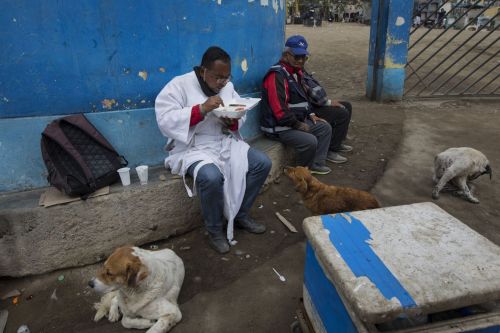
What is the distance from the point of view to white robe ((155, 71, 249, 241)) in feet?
9.78

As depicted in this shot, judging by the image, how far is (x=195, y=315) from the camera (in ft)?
8.39

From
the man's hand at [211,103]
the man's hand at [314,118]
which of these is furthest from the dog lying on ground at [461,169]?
the man's hand at [211,103]

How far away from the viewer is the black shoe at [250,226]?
3442mm

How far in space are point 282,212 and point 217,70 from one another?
1697 mm

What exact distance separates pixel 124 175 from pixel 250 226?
4.17 ft

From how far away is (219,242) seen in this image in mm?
3201

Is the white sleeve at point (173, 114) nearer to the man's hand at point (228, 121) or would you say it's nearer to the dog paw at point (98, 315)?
the man's hand at point (228, 121)

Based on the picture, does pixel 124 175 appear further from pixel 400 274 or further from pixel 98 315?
pixel 400 274

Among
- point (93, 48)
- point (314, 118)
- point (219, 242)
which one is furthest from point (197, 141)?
point (314, 118)

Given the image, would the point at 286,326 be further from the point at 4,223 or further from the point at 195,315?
the point at 4,223

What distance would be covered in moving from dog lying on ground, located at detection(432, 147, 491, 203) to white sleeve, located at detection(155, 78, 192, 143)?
9.41 ft

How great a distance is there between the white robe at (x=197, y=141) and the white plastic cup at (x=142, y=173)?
0.81 ft

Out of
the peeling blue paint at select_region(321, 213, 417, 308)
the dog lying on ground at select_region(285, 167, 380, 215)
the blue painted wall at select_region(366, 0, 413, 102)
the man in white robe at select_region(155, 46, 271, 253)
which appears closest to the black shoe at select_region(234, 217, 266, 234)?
the man in white robe at select_region(155, 46, 271, 253)

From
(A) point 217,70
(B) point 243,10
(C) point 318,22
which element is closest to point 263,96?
(B) point 243,10
